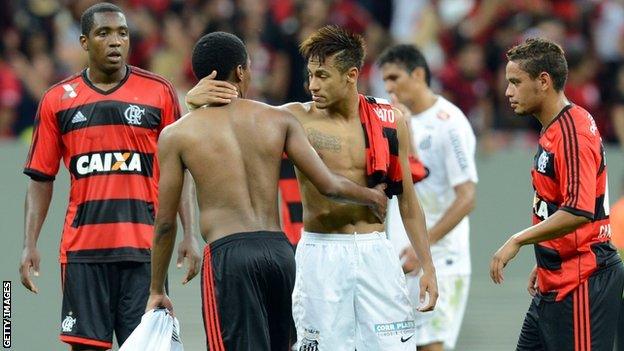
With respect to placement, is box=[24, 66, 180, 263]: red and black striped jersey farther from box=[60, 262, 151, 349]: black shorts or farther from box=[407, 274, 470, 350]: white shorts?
box=[407, 274, 470, 350]: white shorts

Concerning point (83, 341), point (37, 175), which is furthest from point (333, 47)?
point (83, 341)

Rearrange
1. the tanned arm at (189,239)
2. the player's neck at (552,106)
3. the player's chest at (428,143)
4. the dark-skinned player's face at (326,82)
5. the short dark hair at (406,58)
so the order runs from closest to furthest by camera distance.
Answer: the player's neck at (552,106), the dark-skinned player's face at (326,82), the tanned arm at (189,239), the player's chest at (428,143), the short dark hair at (406,58)

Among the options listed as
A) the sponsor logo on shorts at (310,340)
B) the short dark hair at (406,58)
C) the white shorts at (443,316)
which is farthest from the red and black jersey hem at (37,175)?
the short dark hair at (406,58)

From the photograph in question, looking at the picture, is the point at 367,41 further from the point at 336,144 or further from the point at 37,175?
the point at 336,144

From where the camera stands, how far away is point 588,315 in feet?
20.1

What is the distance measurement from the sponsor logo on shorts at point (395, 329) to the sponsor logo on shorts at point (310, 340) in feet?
1.01

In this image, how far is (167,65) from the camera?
14656mm

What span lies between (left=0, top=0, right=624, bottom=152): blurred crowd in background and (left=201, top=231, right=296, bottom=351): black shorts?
7.46 metres

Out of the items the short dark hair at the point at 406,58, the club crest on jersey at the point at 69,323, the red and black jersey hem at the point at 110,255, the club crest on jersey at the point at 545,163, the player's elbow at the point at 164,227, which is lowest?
the club crest on jersey at the point at 69,323

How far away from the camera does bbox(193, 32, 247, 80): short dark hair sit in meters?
5.95

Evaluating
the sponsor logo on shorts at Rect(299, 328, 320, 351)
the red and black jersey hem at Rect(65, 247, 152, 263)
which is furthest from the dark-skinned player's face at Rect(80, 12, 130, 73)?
the sponsor logo on shorts at Rect(299, 328, 320, 351)

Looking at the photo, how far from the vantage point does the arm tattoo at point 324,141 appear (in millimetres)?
6363

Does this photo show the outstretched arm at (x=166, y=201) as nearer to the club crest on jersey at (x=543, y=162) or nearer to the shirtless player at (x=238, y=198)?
the shirtless player at (x=238, y=198)

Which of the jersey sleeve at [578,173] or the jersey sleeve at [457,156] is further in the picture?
the jersey sleeve at [457,156]
